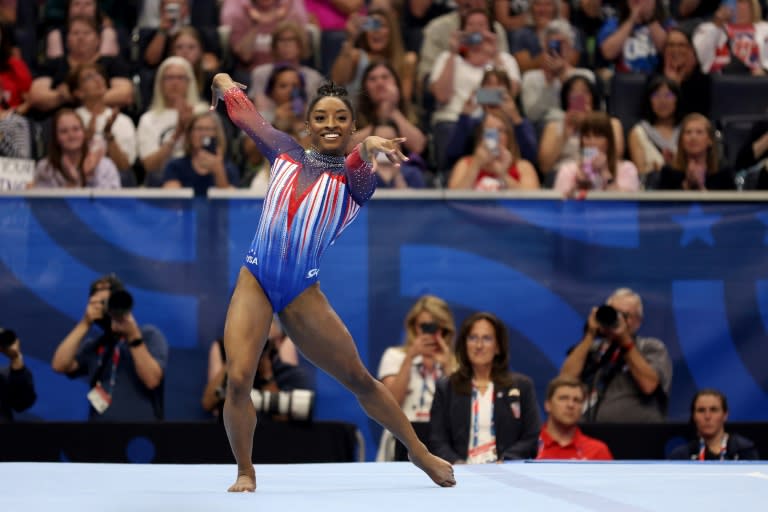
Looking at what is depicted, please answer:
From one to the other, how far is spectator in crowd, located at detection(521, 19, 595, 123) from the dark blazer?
2.96m

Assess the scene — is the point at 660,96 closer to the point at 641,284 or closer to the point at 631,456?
the point at 641,284

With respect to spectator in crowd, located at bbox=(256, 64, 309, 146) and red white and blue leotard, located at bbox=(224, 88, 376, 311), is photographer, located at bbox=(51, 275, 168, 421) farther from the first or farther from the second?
red white and blue leotard, located at bbox=(224, 88, 376, 311)

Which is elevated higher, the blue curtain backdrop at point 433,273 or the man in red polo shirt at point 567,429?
the blue curtain backdrop at point 433,273

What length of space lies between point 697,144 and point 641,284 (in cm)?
105

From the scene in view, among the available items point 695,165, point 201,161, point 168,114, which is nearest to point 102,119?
point 168,114

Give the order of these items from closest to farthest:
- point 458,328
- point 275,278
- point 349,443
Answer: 1. point 275,278
2. point 349,443
3. point 458,328

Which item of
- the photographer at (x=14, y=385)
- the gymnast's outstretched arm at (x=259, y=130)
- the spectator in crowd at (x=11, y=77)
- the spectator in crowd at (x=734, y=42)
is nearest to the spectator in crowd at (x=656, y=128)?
the spectator in crowd at (x=734, y=42)

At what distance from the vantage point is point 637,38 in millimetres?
9195

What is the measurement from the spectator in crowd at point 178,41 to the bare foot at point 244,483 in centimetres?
457

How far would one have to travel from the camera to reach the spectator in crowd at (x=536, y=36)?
902 centimetres

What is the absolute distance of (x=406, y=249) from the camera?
709 centimetres

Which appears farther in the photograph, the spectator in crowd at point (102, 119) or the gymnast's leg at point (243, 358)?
the spectator in crowd at point (102, 119)

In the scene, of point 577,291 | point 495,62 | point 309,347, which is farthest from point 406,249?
point 309,347

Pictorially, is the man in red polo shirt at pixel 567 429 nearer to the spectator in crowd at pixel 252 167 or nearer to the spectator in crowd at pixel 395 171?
the spectator in crowd at pixel 395 171
